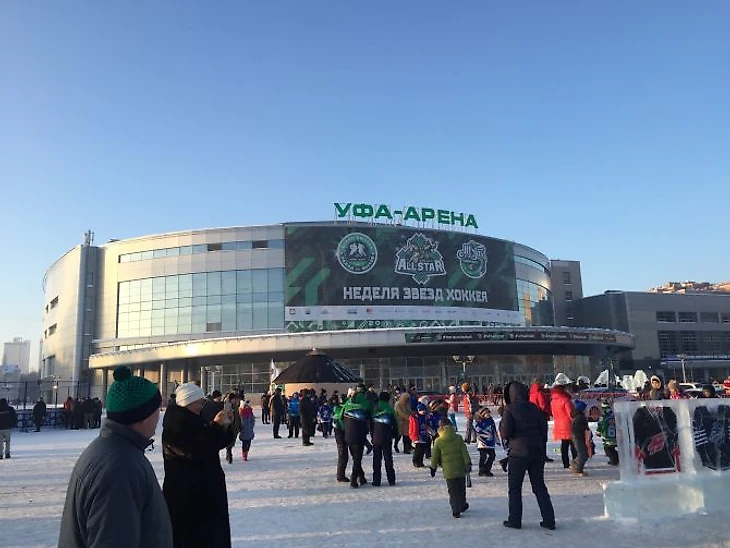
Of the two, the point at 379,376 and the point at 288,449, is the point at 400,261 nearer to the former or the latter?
the point at 379,376

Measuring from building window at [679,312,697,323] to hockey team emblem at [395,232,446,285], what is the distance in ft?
135

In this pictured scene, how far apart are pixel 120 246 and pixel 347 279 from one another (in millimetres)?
25147

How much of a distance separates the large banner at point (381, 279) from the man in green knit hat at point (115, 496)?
168 feet

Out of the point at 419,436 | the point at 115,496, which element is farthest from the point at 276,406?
the point at 115,496

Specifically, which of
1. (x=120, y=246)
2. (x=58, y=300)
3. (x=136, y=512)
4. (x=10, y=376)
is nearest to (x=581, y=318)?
(x=120, y=246)

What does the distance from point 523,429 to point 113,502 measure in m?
5.95

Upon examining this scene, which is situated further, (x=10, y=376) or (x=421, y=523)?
(x=10, y=376)

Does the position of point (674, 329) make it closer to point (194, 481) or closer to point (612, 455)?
point (612, 455)

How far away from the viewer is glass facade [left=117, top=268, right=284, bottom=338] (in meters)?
54.4

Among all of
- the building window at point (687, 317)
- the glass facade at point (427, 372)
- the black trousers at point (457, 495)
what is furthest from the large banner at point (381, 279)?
the black trousers at point (457, 495)

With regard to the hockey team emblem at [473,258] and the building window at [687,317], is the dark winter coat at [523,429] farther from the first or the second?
the building window at [687,317]

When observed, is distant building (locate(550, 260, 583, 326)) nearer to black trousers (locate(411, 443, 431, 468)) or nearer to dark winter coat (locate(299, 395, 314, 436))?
dark winter coat (locate(299, 395, 314, 436))

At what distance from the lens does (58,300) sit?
225ft

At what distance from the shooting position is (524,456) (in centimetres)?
728
